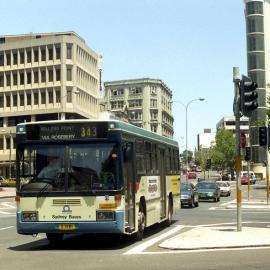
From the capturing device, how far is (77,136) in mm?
14445

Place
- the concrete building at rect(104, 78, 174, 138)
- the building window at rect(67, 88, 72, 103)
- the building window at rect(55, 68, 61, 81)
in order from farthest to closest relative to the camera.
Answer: the concrete building at rect(104, 78, 174, 138), the building window at rect(55, 68, 61, 81), the building window at rect(67, 88, 72, 103)

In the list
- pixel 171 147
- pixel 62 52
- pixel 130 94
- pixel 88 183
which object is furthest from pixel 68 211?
pixel 130 94

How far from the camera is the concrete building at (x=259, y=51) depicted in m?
122

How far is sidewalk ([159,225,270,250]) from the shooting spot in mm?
14258

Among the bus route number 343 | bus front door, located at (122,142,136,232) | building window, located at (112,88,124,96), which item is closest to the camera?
the bus route number 343

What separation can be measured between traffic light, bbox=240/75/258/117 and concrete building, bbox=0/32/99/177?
80970 millimetres

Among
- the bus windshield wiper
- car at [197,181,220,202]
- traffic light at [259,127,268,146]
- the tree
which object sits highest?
the tree

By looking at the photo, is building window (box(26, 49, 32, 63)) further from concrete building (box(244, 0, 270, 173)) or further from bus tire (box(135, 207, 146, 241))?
bus tire (box(135, 207, 146, 241))

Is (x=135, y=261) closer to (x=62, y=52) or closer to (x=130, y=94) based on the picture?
(x=62, y=52)

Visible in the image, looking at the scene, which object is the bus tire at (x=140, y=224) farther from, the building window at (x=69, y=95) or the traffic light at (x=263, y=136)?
the building window at (x=69, y=95)

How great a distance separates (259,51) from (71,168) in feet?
370

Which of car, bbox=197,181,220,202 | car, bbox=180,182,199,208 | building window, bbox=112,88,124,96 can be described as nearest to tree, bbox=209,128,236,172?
building window, bbox=112,88,124,96

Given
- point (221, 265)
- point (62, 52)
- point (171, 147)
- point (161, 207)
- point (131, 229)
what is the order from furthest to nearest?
point (62, 52), point (171, 147), point (161, 207), point (131, 229), point (221, 265)

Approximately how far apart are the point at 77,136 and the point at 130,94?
159 m
